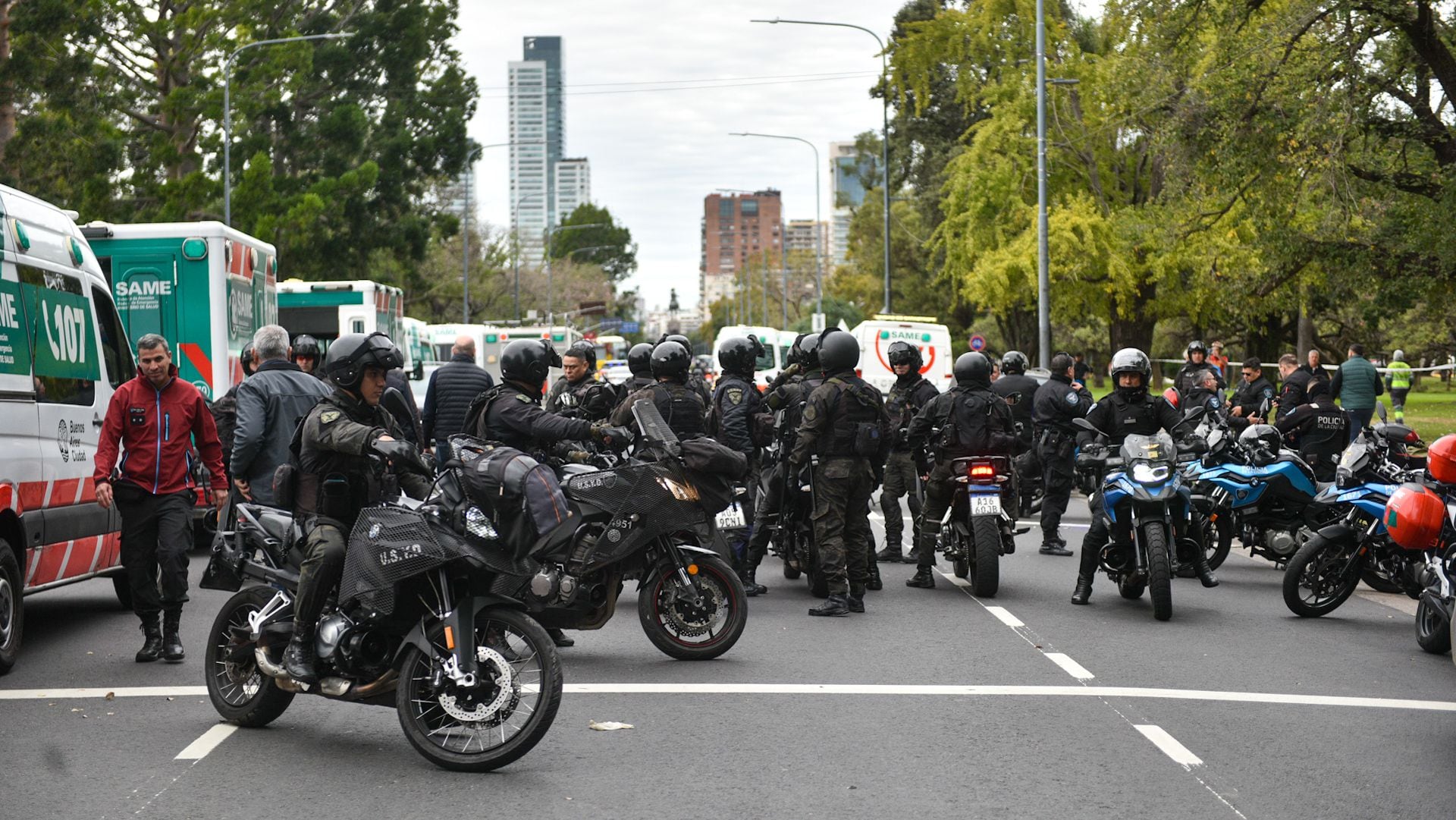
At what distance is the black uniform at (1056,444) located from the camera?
47.5 feet

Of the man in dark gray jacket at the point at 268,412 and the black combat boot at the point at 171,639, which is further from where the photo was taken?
the black combat boot at the point at 171,639

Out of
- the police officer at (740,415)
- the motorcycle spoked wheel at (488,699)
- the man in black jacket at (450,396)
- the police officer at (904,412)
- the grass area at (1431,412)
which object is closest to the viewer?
the motorcycle spoked wheel at (488,699)

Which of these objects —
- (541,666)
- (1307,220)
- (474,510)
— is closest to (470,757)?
(541,666)

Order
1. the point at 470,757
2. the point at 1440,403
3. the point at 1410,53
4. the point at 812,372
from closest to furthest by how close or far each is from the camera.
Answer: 1. the point at 470,757
2. the point at 812,372
3. the point at 1410,53
4. the point at 1440,403

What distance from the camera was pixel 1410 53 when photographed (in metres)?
20.1

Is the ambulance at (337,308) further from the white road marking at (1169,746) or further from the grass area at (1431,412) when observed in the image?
the white road marking at (1169,746)

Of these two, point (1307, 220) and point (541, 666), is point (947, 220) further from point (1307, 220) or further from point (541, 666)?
point (541, 666)

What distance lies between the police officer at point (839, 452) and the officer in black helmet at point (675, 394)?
728 mm

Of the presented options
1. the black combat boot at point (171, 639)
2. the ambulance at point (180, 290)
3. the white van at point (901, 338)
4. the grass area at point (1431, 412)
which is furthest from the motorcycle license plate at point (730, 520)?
the white van at point (901, 338)

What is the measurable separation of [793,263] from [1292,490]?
437ft

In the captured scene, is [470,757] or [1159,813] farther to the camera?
[470,757]

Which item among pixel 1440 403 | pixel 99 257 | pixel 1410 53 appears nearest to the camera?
pixel 99 257

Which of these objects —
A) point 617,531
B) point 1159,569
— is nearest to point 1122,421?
point 1159,569

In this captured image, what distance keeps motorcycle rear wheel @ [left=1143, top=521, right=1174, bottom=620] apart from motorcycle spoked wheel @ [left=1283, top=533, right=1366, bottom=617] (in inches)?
30.9
